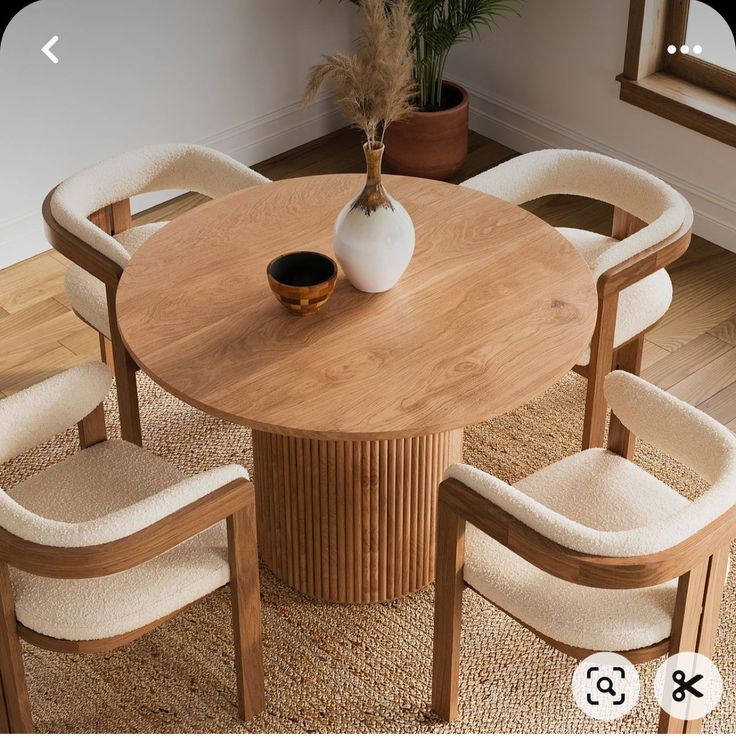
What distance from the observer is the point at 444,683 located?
2219mm

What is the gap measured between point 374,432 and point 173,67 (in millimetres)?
2324

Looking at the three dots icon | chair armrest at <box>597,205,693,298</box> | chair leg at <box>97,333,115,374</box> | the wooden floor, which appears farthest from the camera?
the three dots icon

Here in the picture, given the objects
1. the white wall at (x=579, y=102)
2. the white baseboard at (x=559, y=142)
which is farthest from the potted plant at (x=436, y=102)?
the white baseboard at (x=559, y=142)

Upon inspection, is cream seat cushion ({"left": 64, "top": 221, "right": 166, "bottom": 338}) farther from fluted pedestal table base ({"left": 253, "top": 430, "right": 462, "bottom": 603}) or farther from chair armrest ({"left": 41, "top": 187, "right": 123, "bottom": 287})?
fluted pedestal table base ({"left": 253, "top": 430, "right": 462, "bottom": 603})

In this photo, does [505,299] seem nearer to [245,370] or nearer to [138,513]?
[245,370]

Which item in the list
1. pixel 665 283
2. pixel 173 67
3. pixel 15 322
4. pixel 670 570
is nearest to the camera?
pixel 670 570

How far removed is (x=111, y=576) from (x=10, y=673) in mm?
266

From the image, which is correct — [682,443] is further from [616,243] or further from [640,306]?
[616,243]

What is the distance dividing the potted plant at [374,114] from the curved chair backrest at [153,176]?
64cm

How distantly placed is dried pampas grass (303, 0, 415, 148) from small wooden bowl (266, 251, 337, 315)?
32cm

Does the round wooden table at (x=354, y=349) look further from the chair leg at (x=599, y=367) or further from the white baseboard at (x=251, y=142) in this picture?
the white baseboard at (x=251, y=142)

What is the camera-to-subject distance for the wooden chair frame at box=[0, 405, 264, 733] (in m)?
1.79

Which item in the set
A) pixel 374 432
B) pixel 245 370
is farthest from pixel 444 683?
pixel 245 370

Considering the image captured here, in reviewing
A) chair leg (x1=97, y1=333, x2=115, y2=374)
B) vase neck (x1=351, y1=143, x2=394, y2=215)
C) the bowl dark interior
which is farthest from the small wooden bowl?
chair leg (x1=97, y1=333, x2=115, y2=374)
